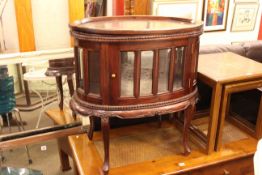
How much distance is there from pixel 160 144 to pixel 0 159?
3.96ft

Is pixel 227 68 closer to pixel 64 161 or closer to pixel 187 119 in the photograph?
pixel 187 119

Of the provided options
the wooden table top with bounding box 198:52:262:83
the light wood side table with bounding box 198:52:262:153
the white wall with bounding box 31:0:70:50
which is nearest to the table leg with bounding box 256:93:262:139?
the light wood side table with bounding box 198:52:262:153

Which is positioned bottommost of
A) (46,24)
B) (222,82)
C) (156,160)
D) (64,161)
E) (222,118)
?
(64,161)

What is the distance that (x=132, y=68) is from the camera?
53.3 inches

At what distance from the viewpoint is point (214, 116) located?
1.62 m

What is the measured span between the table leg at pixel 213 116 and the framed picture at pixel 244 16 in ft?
3.78

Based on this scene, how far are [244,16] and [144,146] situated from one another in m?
1.50

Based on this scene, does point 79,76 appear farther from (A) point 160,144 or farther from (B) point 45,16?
(A) point 160,144

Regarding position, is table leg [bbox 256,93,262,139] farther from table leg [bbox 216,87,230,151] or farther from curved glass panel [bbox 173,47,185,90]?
curved glass panel [bbox 173,47,185,90]

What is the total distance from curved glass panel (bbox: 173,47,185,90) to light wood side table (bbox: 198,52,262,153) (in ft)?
0.68

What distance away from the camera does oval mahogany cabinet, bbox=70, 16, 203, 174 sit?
1.27 m

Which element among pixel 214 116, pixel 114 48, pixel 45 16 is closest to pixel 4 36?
pixel 45 16

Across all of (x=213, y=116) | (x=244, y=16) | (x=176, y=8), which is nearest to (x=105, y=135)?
(x=213, y=116)

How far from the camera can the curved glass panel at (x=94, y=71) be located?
4.32 feet
